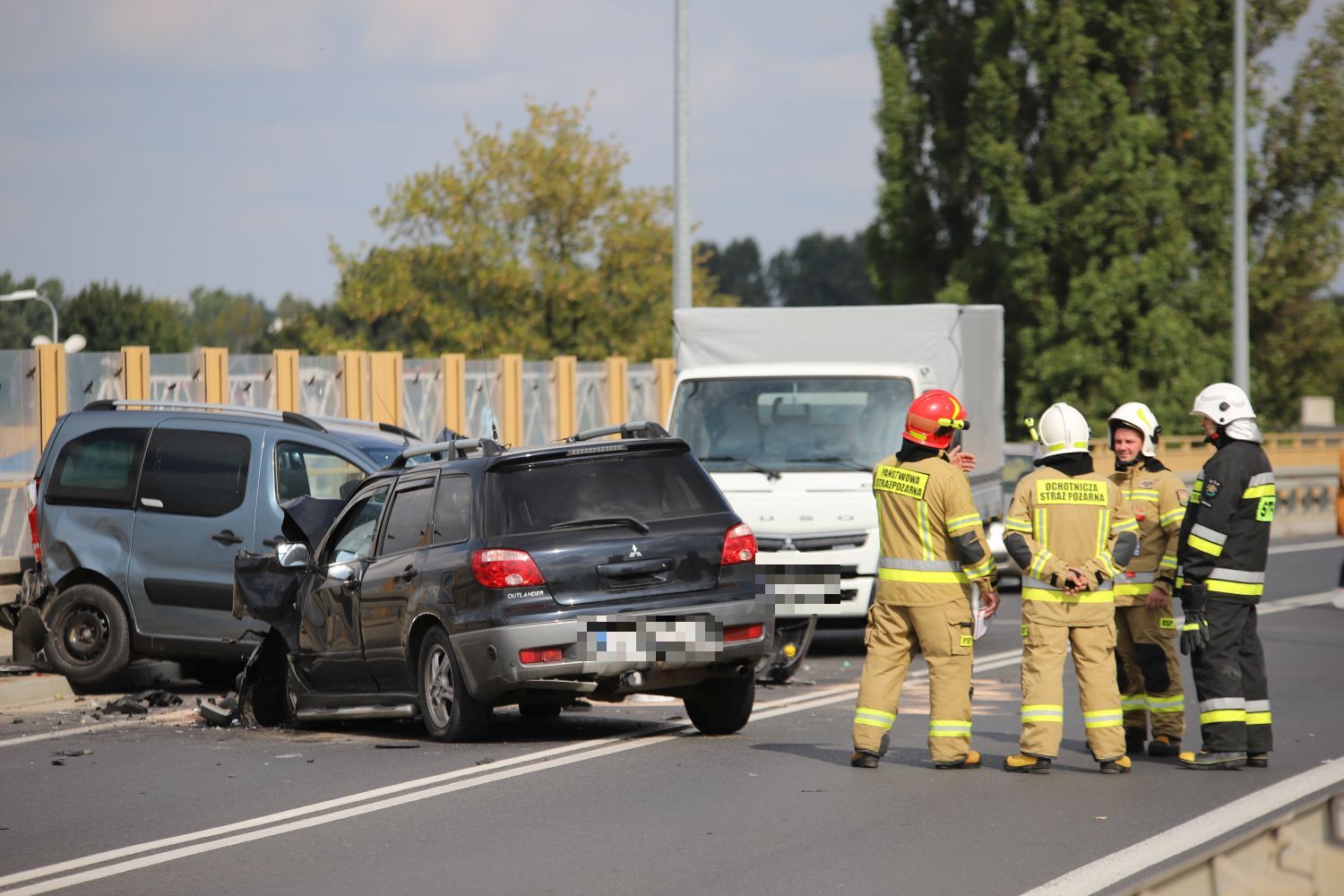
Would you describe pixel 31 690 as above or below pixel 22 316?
below

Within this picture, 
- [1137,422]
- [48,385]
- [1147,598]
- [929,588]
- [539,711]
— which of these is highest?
[48,385]

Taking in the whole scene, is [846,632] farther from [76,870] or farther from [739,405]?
[76,870]

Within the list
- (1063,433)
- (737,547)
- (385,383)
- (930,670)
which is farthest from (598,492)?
(385,383)

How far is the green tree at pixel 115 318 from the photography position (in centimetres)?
5041

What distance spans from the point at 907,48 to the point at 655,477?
1577 inches

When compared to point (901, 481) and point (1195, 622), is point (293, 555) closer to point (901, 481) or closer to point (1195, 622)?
point (901, 481)

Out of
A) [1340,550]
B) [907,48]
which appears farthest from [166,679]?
[907,48]

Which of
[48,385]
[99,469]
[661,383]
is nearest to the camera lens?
[99,469]

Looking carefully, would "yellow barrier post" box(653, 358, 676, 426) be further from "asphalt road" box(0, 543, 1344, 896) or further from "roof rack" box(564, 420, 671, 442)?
"roof rack" box(564, 420, 671, 442)

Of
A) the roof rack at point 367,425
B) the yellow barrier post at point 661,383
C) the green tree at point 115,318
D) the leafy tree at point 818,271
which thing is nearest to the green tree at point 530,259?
the green tree at point 115,318

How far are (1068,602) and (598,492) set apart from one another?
2.58 metres

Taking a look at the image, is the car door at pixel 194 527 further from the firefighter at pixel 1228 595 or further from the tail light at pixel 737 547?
the firefighter at pixel 1228 595

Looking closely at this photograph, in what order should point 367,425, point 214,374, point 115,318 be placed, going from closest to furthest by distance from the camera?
point 367,425, point 214,374, point 115,318

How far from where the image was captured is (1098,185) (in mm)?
43156
